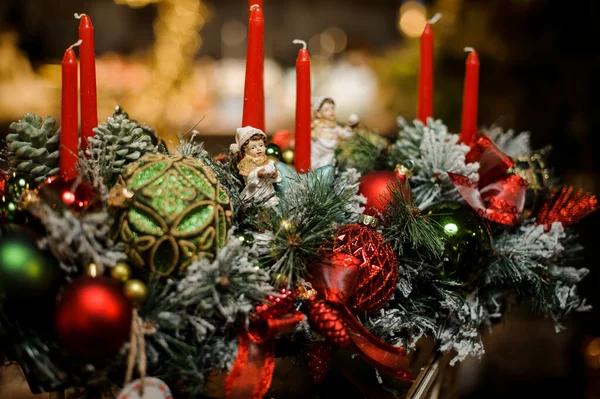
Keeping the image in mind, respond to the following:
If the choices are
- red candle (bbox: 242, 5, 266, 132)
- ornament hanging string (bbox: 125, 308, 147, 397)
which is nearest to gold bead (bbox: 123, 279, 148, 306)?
ornament hanging string (bbox: 125, 308, 147, 397)

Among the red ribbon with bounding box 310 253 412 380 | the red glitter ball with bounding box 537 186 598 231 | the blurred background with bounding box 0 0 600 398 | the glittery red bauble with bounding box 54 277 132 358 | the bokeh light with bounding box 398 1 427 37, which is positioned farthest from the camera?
the bokeh light with bounding box 398 1 427 37

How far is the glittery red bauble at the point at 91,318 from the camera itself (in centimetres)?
40

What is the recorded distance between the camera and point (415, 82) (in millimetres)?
1723

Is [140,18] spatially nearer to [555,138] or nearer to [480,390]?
[555,138]

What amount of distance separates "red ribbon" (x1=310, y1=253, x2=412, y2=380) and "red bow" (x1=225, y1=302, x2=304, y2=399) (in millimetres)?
43

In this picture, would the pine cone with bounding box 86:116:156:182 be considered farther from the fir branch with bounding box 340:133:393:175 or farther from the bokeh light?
the bokeh light

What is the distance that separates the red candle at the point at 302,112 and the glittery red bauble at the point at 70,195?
25cm

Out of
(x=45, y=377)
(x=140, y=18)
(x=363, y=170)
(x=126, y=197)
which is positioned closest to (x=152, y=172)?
(x=126, y=197)

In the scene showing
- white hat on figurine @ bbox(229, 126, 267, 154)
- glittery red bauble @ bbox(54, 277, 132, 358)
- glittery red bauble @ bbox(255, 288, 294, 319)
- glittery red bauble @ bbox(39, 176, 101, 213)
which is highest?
white hat on figurine @ bbox(229, 126, 267, 154)

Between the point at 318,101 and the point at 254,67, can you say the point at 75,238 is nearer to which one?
the point at 254,67

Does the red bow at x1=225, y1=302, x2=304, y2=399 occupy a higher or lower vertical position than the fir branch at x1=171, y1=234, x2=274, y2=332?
lower

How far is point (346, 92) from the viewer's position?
1875 millimetres

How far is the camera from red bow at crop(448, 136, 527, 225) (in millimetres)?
669

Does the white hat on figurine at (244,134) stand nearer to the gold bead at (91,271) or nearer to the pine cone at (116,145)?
the pine cone at (116,145)
